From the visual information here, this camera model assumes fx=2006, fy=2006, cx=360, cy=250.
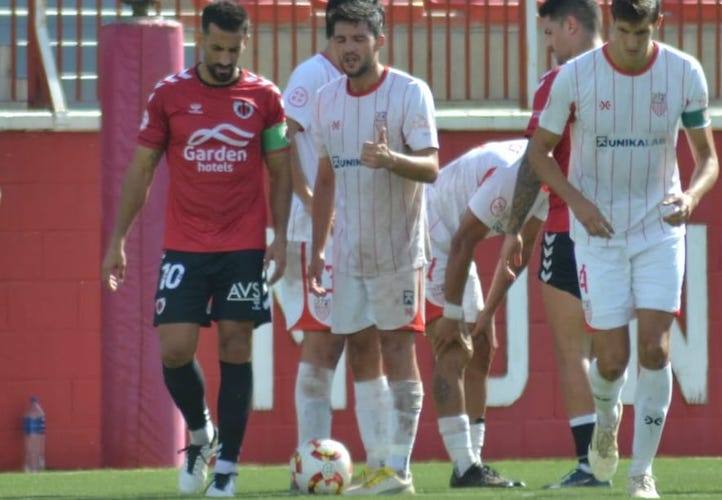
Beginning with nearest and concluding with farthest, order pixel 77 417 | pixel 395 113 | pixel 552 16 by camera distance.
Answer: pixel 395 113, pixel 552 16, pixel 77 417

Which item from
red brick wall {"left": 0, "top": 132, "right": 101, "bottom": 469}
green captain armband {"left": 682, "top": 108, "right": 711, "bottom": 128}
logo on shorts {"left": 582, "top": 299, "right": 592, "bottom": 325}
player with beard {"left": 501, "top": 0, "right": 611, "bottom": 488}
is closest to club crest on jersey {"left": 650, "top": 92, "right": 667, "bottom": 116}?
green captain armband {"left": 682, "top": 108, "right": 711, "bottom": 128}

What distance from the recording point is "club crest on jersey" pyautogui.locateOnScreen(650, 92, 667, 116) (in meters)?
7.89

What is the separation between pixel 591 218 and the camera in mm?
7766

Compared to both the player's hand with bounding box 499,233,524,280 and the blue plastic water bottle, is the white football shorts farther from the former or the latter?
the blue plastic water bottle

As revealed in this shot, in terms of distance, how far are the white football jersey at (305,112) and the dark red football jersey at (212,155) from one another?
59 cm

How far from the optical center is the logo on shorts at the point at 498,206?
8898mm

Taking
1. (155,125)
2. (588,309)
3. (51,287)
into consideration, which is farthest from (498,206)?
(51,287)

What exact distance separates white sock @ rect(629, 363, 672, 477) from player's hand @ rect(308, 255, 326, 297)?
5.08 ft

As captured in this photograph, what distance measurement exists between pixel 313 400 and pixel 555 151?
158cm

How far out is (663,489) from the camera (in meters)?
8.96

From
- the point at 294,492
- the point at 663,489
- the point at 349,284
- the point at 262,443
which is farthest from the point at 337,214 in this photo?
the point at 262,443

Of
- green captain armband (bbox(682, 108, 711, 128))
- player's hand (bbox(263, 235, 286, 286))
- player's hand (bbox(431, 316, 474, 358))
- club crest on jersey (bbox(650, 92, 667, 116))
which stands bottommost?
player's hand (bbox(431, 316, 474, 358))

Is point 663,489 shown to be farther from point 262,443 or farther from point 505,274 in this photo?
point 262,443

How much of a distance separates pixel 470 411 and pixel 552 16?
1942 mm
